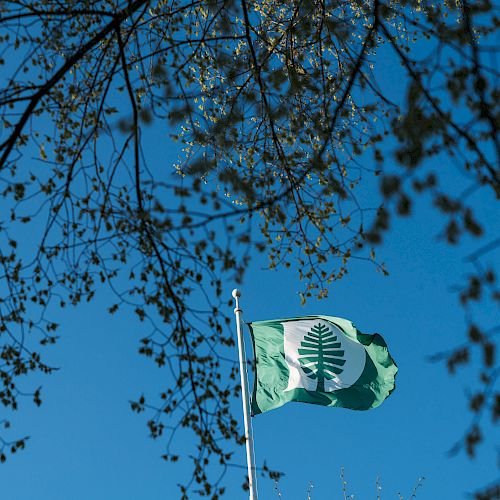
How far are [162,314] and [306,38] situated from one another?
10.6 ft

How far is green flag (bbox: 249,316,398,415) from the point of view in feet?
44.4

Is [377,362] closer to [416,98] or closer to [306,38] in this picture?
[306,38]

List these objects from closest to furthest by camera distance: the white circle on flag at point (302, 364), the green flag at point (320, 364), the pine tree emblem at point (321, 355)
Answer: the green flag at point (320, 364)
the white circle on flag at point (302, 364)
the pine tree emblem at point (321, 355)

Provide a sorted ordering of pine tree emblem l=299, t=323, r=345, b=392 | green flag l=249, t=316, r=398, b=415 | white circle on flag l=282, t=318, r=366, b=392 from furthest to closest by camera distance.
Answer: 1. pine tree emblem l=299, t=323, r=345, b=392
2. white circle on flag l=282, t=318, r=366, b=392
3. green flag l=249, t=316, r=398, b=415

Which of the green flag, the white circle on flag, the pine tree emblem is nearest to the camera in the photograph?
the green flag

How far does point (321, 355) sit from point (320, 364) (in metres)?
0.21

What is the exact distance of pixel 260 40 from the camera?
7.85 m

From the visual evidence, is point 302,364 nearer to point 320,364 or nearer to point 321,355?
point 320,364

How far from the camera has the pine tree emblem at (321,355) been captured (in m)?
13.9

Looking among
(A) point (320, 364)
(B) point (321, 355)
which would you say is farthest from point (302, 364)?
(B) point (321, 355)

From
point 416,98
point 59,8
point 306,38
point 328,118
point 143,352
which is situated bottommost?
point 143,352

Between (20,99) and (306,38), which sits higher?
(306,38)

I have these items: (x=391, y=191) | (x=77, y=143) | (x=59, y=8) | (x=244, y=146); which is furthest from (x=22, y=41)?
(x=391, y=191)

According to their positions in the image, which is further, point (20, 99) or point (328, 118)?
point (328, 118)
